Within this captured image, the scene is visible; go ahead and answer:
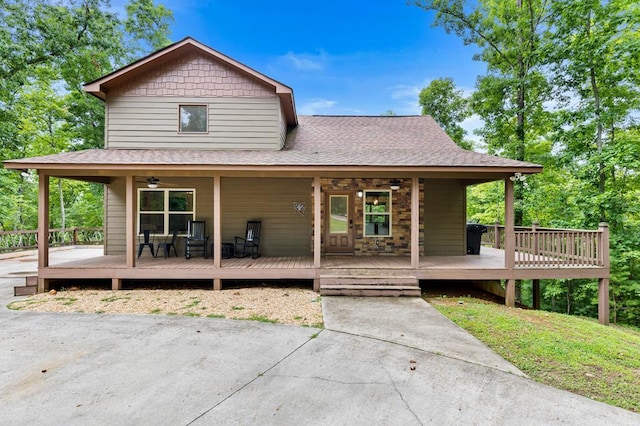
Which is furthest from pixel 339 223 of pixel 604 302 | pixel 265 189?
pixel 604 302

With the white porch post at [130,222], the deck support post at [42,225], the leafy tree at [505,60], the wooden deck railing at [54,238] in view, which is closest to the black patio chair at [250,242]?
the white porch post at [130,222]

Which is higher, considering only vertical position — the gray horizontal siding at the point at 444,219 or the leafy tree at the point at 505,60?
the leafy tree at the point at 505,60

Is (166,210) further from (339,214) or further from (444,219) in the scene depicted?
(444,219)

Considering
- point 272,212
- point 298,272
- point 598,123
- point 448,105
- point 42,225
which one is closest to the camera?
point 42,225

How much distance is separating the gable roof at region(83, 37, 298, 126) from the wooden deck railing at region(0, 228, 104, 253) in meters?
7.45

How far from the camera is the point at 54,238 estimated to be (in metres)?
13.6

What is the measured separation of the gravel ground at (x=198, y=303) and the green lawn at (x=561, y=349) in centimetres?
258

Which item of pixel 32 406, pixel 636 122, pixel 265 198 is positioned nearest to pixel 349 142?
pixel 265 198

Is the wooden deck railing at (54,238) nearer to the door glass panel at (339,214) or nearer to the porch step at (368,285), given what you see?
the door glass panel at (339,214)

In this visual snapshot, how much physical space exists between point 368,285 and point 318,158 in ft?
10.2

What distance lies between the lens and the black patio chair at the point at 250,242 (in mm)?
8148

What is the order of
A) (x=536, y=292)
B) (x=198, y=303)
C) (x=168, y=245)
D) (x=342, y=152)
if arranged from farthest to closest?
(x=536, y=292) < (x=168, y=245) < (x=342, y=152) < (x=198, y=303)

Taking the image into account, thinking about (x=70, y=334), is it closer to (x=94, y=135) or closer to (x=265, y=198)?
(x=265, y=198)

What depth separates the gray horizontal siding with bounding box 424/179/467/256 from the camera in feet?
29.0
